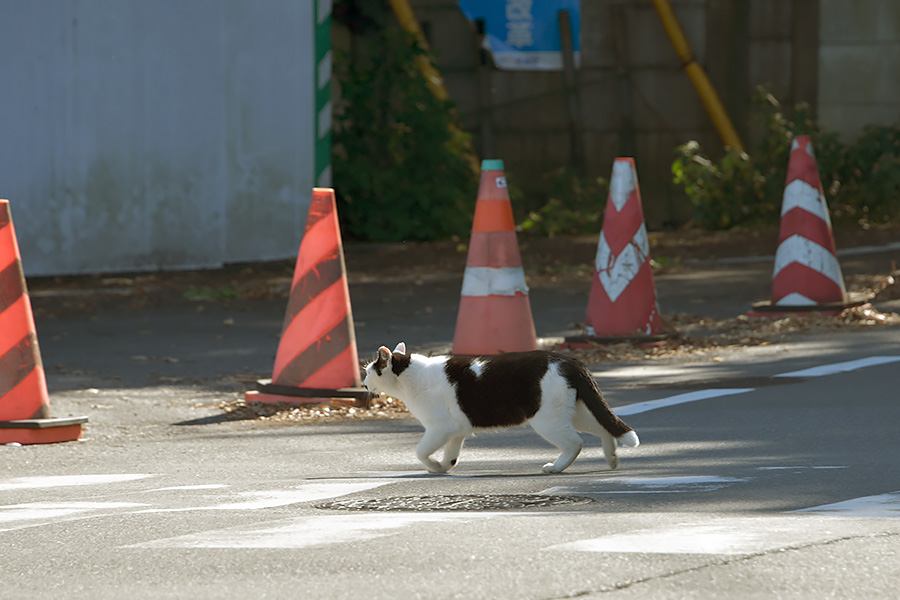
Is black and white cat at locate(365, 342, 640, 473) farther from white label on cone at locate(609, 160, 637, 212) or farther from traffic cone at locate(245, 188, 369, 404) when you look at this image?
white label on cone at locate(609, 160, 637, 212)

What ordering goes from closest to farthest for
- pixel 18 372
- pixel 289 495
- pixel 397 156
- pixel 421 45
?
pixel 289 495
pixel 18 372
pixel 397 156
pixel 421 45

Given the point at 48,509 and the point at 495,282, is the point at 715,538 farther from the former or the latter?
the point at 495,282

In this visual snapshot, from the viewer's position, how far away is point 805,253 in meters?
9.63

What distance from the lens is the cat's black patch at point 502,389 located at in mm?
5086

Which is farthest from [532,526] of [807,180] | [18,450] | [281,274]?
[281,274]

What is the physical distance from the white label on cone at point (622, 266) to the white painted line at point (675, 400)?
1598 mm

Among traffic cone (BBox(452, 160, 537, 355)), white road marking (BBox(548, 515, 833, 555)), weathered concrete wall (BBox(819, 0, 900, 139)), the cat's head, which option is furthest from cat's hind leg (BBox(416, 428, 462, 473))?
weathered concrete wall (BBox(819, 0, 900, 139))

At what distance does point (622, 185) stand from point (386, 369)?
3847 mm

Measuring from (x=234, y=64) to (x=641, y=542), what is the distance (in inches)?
425

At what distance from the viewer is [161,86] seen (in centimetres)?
1342

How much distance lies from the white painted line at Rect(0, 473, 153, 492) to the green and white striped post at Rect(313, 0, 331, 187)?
354 inches

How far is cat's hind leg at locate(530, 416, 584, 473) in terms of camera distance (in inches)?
200

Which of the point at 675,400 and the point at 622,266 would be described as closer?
the point at 675,400

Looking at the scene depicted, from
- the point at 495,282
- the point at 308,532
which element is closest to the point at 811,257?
the point at 495,282
